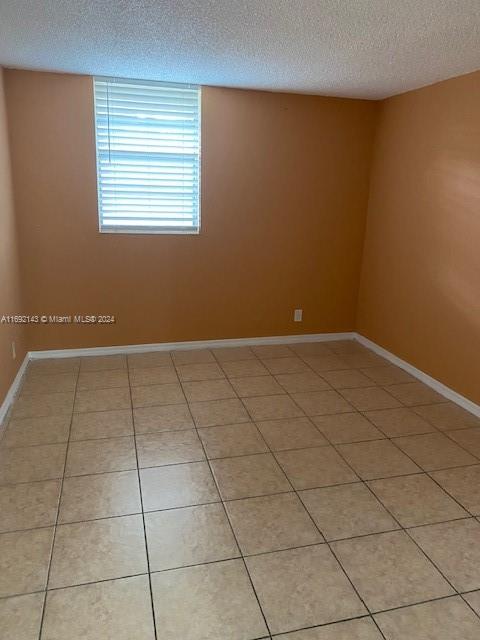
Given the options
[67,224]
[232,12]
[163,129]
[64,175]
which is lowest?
[67,224]

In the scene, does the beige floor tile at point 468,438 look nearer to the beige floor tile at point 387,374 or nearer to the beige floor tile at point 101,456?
the beige floor tile at point 387,374

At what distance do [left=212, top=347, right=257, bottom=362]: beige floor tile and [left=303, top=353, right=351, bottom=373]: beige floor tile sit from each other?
0.51 metres

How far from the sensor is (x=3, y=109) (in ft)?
10.6

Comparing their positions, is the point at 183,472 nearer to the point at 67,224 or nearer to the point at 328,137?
the point at 67,224

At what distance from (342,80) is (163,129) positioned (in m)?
1.43

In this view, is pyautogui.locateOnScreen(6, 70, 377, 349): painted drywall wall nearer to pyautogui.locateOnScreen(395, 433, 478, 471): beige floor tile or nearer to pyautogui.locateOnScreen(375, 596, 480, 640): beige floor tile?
pyautogui.locateOnScreen(395, 433, 478, 471): beige floor tile

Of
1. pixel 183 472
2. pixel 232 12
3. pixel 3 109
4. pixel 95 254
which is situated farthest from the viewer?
pixel 95 254

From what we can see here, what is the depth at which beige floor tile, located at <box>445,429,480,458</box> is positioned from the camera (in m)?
2.70

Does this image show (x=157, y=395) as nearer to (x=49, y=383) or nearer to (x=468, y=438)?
(x=49, y=383)

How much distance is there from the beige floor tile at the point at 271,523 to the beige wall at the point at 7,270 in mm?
1738

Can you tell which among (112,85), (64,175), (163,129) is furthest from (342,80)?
(64,175)

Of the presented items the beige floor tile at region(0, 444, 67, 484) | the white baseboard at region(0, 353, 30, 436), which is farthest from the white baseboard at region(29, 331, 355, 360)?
the beige floor tile at region(0, 444, 67, 484)

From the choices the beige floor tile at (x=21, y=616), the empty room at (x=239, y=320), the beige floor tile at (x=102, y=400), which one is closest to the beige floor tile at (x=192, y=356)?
the empty room at (x=239, y=320)

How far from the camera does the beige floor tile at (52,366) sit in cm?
363
